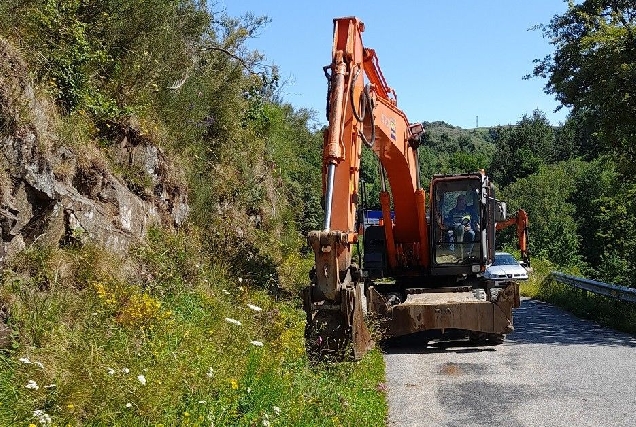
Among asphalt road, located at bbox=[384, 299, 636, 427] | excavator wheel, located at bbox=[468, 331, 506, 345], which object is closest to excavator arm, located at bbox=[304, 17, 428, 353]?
asphalt road, located at bbox=[384, 299, 636, 427]

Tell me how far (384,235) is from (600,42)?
5.88 metres

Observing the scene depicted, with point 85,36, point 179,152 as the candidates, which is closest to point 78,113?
point 85,36

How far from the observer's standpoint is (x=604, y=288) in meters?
16.2

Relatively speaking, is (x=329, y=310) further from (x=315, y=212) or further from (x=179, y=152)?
(x=315, y=212)

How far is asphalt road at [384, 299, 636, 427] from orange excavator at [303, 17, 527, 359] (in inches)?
26.2

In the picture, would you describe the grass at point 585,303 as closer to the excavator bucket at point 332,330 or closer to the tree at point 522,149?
the excavator bucket at point 332,330

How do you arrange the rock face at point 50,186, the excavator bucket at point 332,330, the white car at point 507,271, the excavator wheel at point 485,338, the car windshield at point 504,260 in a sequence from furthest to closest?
the car windshield at point 504,260
the white car at point 507,271
the excavator wheel at point 485,338
the excavator bucket at point 332,330
the rock face at point 50,186

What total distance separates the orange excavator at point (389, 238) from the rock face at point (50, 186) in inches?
121

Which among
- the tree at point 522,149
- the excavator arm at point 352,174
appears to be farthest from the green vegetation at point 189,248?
the tree at point 522,149

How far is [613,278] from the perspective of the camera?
Result: 2942cm

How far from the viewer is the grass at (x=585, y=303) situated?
1363 centimetres

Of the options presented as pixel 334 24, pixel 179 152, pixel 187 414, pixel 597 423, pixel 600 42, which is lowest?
pixel 597 423

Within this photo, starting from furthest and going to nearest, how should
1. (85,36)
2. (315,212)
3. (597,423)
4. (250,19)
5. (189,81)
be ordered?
1. (315,212)
2. (250,19)
3. (189,81)
4. (85,36)
5. (597,423)

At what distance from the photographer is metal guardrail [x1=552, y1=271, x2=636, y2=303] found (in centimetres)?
1452
